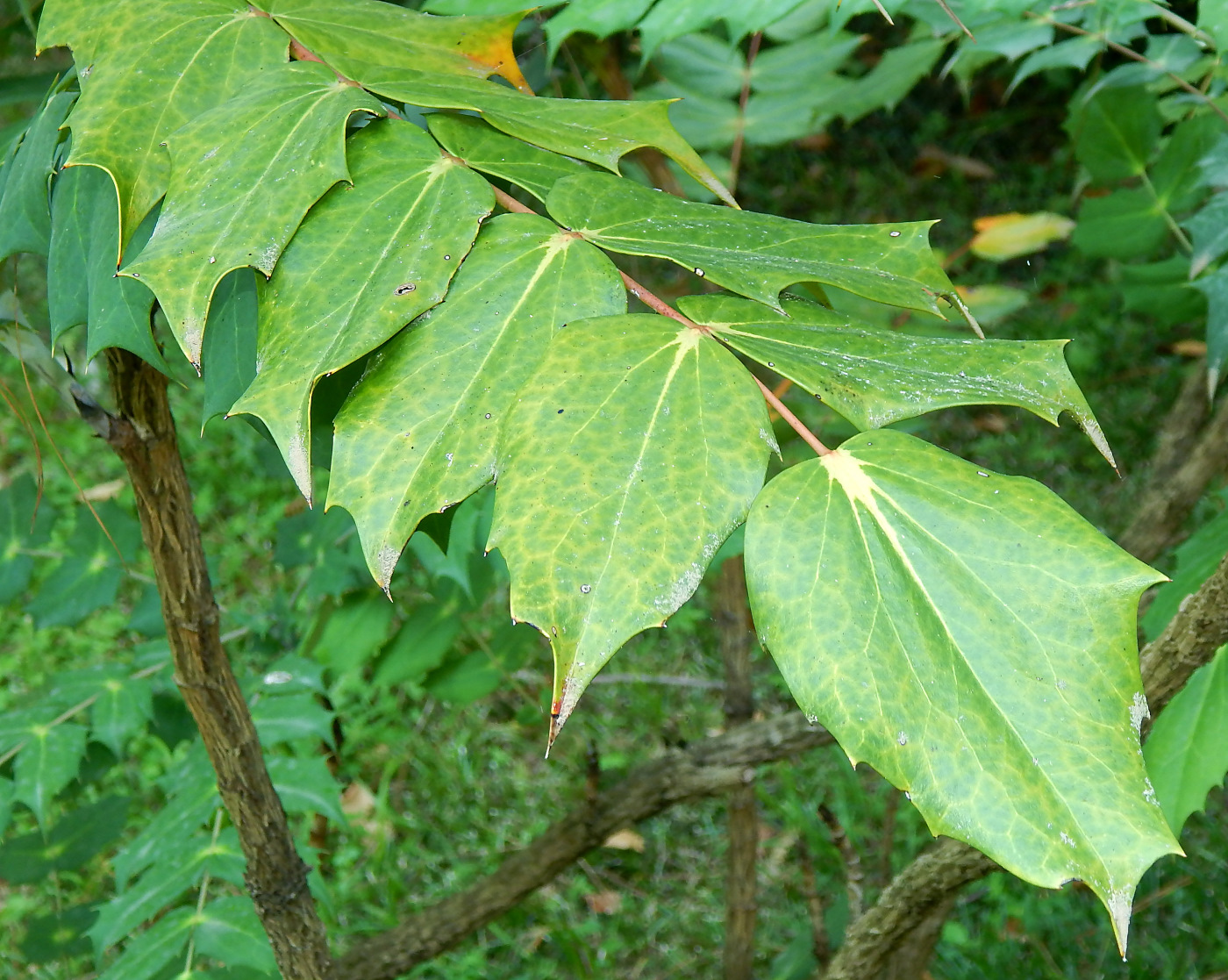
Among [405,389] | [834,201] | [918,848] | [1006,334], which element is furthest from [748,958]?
[834,201]

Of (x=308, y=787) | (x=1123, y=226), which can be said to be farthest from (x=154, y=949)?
(x=1123, y=226)

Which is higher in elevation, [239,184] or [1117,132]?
[239,184]

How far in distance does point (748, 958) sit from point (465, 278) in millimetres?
1395

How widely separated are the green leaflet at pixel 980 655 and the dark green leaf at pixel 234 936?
2.37 ft

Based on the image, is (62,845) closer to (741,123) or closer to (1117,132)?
(741,123)

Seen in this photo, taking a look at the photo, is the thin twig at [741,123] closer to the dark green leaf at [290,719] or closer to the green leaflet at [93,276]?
the dark green leaf at [290,719]

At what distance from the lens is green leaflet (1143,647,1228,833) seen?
0.88m

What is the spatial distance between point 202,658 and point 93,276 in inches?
10.9

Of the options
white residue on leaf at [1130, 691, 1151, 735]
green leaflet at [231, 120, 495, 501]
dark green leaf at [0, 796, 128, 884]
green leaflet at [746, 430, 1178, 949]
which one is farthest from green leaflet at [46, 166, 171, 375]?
dark green leaf at [0, 796, 128, 884]

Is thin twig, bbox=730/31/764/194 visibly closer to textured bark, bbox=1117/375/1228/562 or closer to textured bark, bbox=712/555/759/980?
textured bark, bbox=712/555/759/980

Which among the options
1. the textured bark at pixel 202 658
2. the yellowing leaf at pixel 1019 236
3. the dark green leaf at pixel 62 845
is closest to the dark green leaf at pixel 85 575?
the dark green leaf at pixel 62 845

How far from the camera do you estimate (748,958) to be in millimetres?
1649

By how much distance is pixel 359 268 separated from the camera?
52 centimetres

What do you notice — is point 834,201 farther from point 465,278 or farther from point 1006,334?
point 465,278
